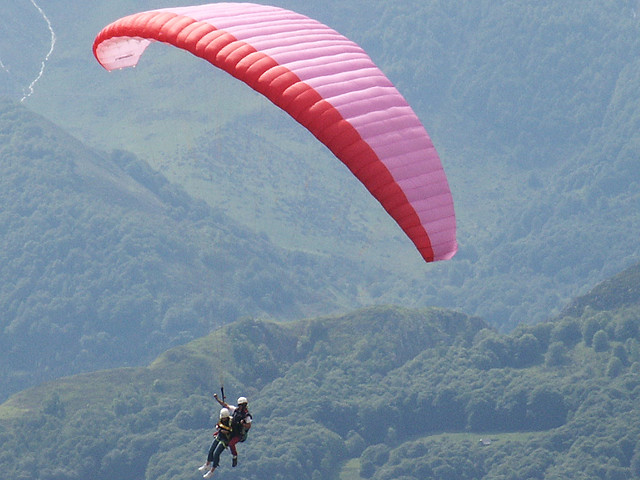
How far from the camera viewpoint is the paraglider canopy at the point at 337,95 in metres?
48.3

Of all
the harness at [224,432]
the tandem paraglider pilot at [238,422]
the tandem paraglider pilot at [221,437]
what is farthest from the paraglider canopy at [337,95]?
the harness at [224,432]

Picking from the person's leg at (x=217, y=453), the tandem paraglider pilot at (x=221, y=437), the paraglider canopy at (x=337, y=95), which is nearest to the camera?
the paraglider canopy at (x=337, y=95)

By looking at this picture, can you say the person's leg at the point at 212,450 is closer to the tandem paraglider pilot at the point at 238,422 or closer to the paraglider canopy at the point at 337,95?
the tandem paraglider pilot at the point at 238,422

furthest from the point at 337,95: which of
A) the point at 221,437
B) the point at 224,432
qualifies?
the point at 221,437

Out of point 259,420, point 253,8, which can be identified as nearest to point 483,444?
point 259,420

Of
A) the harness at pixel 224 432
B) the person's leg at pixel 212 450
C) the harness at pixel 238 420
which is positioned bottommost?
the person's leg at pixel 212 450

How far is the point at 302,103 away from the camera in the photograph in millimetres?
49812

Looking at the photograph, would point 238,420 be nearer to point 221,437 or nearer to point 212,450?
point 221,437

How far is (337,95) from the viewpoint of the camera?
1982 inches

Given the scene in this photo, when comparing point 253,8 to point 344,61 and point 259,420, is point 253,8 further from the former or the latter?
point 259,420

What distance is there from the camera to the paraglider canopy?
159ft

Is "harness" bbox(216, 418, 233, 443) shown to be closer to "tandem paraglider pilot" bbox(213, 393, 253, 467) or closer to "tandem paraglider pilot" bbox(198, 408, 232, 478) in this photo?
"tandem paraglider pilot" bbox(198, 408, 232, 478)

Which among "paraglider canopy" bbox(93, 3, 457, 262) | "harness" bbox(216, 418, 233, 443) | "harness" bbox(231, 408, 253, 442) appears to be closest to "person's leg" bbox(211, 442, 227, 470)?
Answer: "harness" bbox(216, 418, 233, 443)

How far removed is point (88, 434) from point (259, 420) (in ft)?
67.6
